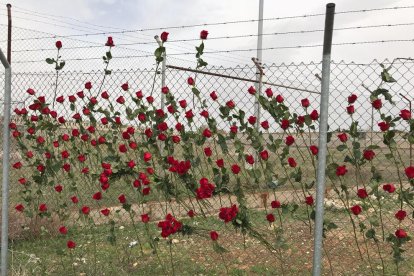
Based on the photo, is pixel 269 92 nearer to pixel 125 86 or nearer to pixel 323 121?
pixel 323 121

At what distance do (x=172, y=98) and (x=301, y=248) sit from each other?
2062 mm

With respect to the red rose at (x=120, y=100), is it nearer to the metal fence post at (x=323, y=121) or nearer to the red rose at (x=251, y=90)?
the red rose at (x=251, y=90)

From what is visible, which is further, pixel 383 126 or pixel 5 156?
pixel 5 156

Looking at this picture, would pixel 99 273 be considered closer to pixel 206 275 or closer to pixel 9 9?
pixel 206 275

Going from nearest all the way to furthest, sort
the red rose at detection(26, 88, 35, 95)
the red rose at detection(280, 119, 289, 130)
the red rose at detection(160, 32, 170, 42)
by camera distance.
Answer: the red rose at detection(280, 119, 289, 130) → the red rose at detection(160, 32, 170, 42) → the red rose at detection(26, 88, 35, 95)

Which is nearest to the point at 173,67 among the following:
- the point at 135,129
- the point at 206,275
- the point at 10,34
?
the point at 135,129

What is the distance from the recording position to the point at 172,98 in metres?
3.14

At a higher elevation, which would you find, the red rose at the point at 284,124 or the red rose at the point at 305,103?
the red rose at the point at 305,103

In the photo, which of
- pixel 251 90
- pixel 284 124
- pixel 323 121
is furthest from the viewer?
pixel 251 90

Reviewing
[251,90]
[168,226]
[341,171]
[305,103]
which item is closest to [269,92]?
[251,90]

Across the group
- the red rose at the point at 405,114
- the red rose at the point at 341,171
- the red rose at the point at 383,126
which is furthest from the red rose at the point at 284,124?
the red rose at the point at 405,114

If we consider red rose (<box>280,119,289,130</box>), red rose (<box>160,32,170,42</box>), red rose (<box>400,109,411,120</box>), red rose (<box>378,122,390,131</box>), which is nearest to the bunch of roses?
red rose (<box>280,119,289,130</box>)

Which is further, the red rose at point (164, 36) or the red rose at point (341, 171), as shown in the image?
the red rose at point (164, 36)

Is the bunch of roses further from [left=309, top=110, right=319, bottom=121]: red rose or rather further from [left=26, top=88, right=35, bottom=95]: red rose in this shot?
[left=26, top=88, right=35, bottom=95]: red rose
